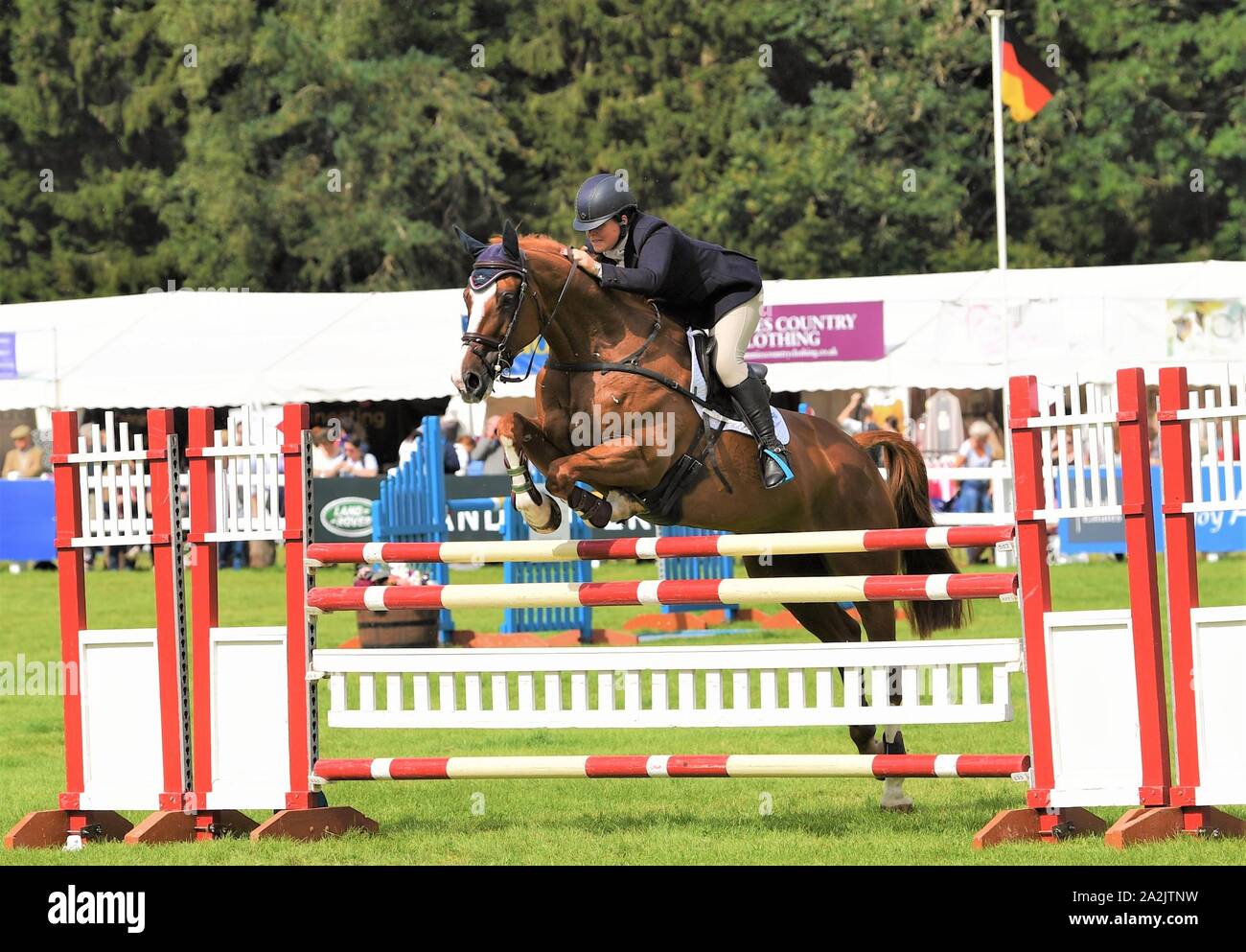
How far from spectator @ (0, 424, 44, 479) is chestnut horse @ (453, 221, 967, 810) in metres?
14.9

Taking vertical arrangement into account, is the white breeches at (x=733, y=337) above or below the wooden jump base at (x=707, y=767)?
above

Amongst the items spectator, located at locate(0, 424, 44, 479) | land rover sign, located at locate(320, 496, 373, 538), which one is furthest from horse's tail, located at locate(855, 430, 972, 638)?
spectator, located at locate(0, 424, 44, 479)

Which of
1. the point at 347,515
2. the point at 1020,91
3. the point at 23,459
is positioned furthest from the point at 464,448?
the point at 1020,91

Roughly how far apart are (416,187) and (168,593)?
28.8 metres

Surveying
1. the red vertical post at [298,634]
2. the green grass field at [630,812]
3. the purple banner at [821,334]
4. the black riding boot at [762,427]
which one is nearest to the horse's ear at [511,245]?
the red vertical post at [298,634]

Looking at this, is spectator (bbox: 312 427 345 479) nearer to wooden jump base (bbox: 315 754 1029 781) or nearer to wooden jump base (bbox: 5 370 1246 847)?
wooden jump base (bbox: 5 370 1246 847)

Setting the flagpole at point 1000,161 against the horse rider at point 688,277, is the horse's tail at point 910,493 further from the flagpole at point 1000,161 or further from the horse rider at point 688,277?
the flagpole at point 1000,161

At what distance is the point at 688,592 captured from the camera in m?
6.11

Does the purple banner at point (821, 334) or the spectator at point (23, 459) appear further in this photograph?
the purple banner at point (821, 334)

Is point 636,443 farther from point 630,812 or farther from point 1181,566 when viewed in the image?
point 1181,566

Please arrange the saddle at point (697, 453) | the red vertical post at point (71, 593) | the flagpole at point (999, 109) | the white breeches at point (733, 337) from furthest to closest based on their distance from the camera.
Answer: the flagpole at point (999, 109) < the white breeches at point (733, 337) < the saddle at point (697, 453) < the red vertical post at point (71, 593)

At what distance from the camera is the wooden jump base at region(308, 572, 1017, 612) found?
596 cm

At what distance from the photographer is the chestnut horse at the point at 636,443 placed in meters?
6.58

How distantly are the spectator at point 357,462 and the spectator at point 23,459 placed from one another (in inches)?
139
